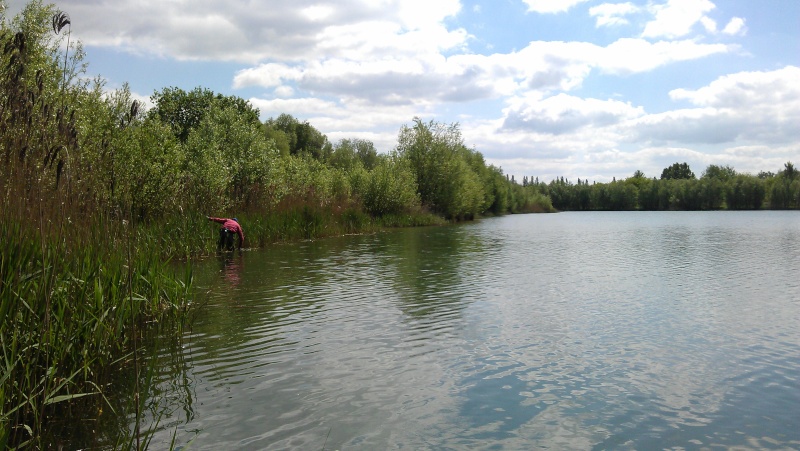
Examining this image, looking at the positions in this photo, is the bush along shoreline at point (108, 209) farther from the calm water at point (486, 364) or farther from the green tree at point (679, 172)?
the green tree at point (679, 172)

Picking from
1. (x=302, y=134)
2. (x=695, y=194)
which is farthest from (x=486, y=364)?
(x=695, y=194)

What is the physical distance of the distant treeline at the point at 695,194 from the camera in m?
120

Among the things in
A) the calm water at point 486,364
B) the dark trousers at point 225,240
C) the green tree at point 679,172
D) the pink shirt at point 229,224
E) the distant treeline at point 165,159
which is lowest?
the calm water at point 486,364

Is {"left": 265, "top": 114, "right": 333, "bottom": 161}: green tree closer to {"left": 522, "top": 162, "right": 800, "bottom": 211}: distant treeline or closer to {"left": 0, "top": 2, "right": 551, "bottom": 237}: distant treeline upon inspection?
{"left": 0, "top": 2, "right": 551, "bottom": 237}: distant treeline

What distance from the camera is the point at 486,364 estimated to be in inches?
381

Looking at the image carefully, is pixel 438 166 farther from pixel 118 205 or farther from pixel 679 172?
pixel 679 172

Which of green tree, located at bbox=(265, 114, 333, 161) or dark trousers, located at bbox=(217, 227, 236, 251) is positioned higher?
green tree, located at bbox=(265, 114, 333, 161)

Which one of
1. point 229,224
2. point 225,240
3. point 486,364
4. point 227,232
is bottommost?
point 486,364

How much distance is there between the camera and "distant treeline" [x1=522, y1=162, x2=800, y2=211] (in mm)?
119500

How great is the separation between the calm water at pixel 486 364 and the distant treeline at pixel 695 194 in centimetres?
11748

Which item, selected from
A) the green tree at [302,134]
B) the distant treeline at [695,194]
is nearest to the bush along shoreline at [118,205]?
the green tree at [302,134]

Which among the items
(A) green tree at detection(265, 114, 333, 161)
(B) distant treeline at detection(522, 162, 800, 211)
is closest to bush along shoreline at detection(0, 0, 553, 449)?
(A) green tree at detection(265, 114, 333, 161)

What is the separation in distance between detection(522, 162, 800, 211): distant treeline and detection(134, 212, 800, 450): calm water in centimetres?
11748

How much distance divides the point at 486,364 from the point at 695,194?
13305 cm
